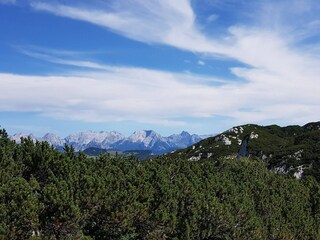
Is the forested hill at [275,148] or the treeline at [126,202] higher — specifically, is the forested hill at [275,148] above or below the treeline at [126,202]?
above

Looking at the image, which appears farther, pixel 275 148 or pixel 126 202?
pixel 275 148

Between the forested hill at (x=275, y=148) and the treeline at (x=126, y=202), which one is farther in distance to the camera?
the forested hill at (x=275, y=148)

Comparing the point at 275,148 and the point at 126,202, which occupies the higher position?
the point at 275,148

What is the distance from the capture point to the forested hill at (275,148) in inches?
4407

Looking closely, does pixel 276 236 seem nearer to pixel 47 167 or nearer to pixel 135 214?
pixel 135 214

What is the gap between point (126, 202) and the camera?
3186 centimetres

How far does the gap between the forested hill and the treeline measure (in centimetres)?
6278

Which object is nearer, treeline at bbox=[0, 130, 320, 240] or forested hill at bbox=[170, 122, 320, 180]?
treeline at bbox=[0, 130, 320, 240]

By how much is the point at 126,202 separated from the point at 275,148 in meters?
118

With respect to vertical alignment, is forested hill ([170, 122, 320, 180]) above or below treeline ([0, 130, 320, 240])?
above

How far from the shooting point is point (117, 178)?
115 ft

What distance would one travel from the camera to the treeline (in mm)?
26609

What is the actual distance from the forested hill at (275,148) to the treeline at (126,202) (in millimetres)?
62784

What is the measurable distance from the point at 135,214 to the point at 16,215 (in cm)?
1023
